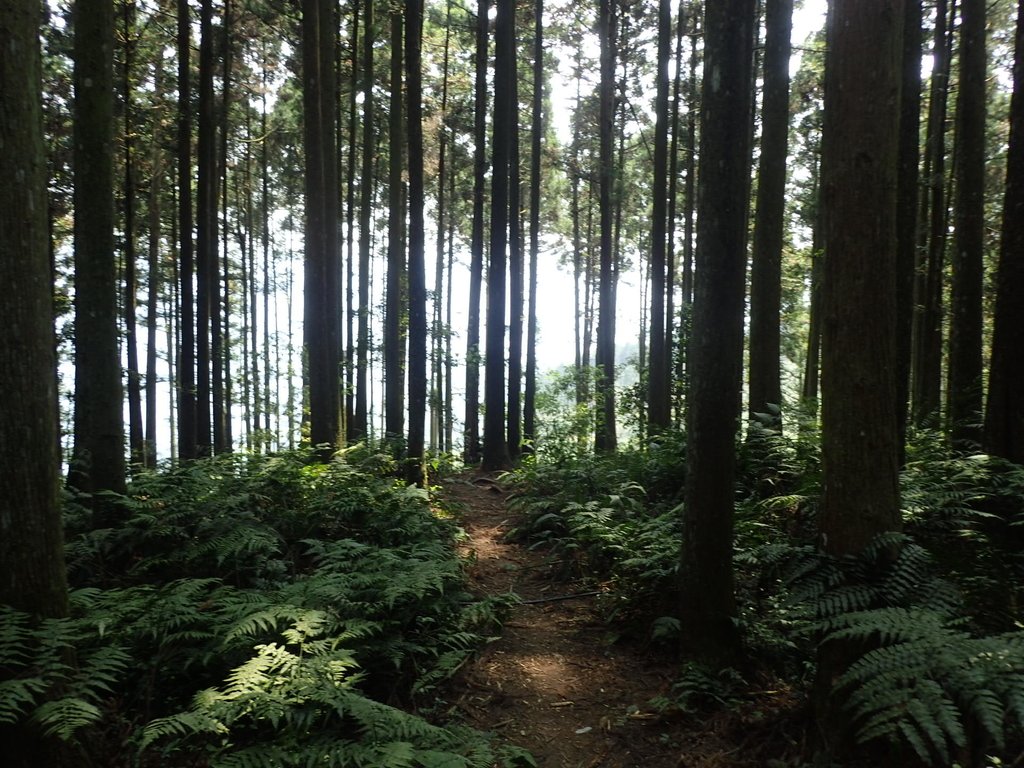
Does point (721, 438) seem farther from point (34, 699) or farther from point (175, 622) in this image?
point (34, 699)

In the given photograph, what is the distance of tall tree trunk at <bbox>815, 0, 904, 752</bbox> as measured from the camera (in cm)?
345

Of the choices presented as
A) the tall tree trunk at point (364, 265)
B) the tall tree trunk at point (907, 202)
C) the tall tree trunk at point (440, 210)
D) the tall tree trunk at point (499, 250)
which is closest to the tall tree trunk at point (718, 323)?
the tall tree trunk at point (907, 202)

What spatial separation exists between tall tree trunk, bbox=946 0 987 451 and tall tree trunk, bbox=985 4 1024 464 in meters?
1.07

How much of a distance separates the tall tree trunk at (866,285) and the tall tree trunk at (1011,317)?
133 inches

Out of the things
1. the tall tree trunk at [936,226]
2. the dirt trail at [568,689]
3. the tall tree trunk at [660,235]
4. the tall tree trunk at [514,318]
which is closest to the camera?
the dirt trail at [568,689]

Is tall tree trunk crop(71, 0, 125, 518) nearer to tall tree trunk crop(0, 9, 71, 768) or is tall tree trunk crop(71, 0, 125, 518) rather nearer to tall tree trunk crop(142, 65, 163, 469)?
tall tree trunk crop(0, 9, 71, 768)

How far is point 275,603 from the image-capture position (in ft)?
15.1

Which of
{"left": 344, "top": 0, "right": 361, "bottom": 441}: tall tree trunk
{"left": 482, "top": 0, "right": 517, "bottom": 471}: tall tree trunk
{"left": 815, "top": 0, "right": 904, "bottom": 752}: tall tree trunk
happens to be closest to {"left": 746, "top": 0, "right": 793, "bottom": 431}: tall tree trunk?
{"left": 482, "top": 0, "right": 517, "bottom": 471}: tall tree trunk

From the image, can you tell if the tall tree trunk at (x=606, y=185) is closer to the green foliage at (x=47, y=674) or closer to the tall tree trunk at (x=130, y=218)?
the tall tree trunk at (x=130, y=218)

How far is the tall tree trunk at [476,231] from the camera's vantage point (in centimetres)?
1509

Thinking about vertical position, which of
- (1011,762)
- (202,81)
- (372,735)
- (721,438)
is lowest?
(372,735)

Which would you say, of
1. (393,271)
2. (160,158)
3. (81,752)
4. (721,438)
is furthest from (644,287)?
(81,752)

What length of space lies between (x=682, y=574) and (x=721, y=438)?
115 cm

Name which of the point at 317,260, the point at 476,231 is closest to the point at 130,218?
the point at 317,260
